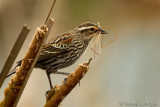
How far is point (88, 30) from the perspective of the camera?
4.38m

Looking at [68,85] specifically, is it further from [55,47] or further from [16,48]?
[55,47]

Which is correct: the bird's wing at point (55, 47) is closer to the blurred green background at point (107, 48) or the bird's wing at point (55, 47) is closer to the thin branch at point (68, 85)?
the blurred green background at point (107, 48)

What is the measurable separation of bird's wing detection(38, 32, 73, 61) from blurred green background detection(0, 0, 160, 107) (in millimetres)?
1108

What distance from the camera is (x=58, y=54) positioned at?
4258mm

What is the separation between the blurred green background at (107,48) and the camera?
5688 millimetres

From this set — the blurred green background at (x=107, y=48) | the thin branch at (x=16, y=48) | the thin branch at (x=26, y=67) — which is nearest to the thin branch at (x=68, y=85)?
the thin branch at (x=26, y=67)

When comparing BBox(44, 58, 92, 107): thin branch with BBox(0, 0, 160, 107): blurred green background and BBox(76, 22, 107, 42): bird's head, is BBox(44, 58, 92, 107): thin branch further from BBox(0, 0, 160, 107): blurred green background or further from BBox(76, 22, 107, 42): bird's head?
BBox(0, 0, 160, 107): blurred green background

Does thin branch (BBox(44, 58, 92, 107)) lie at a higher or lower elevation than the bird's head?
lower

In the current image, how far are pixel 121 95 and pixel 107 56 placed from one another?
103 cm

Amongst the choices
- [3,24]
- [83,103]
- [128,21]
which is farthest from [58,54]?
[128,21]

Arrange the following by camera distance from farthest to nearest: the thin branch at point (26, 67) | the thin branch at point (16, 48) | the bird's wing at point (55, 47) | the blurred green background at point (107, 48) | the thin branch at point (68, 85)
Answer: the blurred green background at point (107, 48) < the bird's wing at point (55, 47) < the thin branch at point (68, 85) < the thin branch at point (26, 67) < the thin branch at point (16, 48)

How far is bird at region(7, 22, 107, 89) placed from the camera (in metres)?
4.19

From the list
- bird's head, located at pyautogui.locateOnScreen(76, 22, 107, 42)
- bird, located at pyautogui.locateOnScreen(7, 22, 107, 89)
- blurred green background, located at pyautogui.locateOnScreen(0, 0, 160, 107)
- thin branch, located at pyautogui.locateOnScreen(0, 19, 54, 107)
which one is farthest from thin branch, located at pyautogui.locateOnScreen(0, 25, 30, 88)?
blurred green background, located at pyautogui.locateOnScreen(0, 0, 160, 107)

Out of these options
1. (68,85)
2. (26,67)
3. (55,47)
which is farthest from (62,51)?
(26,67)
